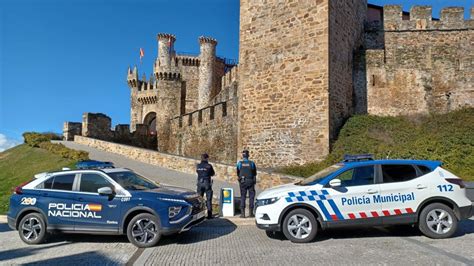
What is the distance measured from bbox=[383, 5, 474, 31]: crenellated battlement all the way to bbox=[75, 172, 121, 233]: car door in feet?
60.4

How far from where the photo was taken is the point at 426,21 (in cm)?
1994

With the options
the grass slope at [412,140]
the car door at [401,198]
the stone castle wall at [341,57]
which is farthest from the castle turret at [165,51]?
the car door at [401,198]

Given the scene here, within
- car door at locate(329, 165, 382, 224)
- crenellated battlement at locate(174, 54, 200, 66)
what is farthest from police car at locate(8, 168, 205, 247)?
crenellated battlement at locate(174, 54, 200, 66)

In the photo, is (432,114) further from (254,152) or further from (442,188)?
(442,188)

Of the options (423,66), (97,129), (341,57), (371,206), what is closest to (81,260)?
(371,206)

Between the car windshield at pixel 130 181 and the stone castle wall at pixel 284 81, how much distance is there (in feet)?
31.2

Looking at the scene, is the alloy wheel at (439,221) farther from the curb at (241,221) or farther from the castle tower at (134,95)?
the castle tower at (134,95)

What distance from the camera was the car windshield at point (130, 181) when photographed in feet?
24.5

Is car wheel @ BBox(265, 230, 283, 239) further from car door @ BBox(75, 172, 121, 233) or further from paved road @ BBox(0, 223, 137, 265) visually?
car door @ BBox(75, 172, 121, 233)

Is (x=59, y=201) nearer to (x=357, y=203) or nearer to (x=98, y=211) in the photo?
(x=98, y=211)

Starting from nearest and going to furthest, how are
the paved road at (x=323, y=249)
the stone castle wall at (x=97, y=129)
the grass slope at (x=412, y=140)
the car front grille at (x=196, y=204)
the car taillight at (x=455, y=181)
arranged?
the paved road at (x=323, y=249), the car taillight at (x=455, y=181), the car front grille at (x=196, y=204), the grass slope at (x=412, y=140), the stone castle wall at (x=97, y=129)

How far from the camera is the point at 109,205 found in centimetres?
708

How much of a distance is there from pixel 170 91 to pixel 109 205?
35873 mm

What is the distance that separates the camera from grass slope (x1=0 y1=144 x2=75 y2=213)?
16.1m
